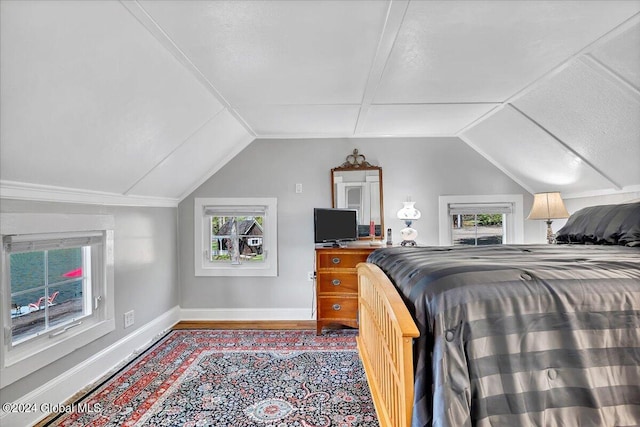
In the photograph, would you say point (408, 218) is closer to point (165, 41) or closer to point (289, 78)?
point (289, 78)

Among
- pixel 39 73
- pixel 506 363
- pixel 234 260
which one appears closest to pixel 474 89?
pixel 506 363

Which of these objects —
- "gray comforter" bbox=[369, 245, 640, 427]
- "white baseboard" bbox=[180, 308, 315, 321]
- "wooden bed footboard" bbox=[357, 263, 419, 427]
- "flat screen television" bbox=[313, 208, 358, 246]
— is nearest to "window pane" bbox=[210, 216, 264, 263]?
"white baseboard" bbox=[180, 308, 315, 321]

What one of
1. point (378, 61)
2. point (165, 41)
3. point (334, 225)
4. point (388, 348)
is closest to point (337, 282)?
point (334, 225)

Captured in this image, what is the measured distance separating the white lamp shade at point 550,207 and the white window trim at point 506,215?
0.60 m

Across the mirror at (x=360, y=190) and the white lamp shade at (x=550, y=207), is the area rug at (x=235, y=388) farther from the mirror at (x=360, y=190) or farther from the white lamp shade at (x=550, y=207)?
the white lamp shade at (x=550, y=207)

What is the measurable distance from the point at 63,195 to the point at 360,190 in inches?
104

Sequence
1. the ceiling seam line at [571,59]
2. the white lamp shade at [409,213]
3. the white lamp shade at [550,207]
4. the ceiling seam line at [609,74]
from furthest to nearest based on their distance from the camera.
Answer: the white lamp shade at [409,213], the white lamp shade at [550,207], the ceiling seam line at [609,74], the ceiling seam line at [571,59]

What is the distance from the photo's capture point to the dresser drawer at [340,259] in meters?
3.29

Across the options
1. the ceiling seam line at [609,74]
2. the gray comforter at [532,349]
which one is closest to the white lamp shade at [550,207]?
the ceiling seam line at [609,74]

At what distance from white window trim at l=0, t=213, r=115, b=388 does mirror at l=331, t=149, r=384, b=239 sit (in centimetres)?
219

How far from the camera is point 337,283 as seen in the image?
3.29m

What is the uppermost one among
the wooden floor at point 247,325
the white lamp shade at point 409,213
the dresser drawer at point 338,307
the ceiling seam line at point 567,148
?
the ceiling seam line at point 567,148

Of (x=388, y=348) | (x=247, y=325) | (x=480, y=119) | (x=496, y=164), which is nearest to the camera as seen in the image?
(x=388, y=348)

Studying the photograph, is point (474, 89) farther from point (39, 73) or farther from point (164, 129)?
point (39, 73)
